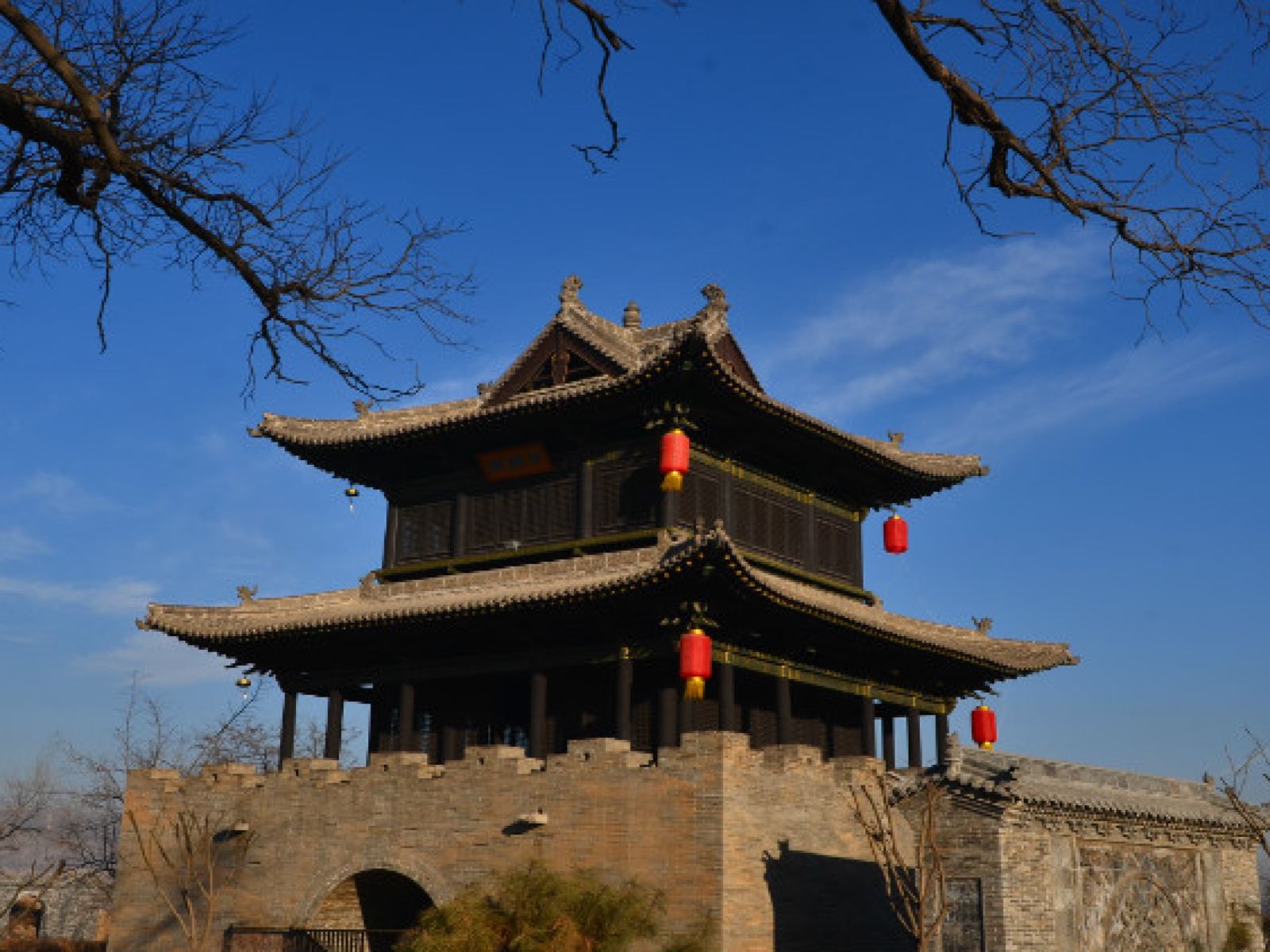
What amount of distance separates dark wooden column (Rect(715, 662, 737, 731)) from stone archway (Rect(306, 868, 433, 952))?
510 cm

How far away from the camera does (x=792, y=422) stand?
21672mm

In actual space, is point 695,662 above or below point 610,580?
below

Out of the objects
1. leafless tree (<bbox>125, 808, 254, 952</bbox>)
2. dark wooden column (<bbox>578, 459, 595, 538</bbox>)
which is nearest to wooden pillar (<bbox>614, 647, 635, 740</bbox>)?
dark wooden column (<bbox>578, 459, 595, 538</bbox>)

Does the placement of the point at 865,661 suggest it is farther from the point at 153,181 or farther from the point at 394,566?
the point at 153,181

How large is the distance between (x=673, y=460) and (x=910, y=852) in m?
6.61

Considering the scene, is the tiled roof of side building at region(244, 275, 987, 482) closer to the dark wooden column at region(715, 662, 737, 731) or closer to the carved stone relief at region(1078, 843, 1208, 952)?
the dark wooden column at region(715, 662, 737, 731)

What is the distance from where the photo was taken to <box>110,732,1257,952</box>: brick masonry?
16406 millimetres

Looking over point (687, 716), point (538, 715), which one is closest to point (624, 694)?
point (687, 716)

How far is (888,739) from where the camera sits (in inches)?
960

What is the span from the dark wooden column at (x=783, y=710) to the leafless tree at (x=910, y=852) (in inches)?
69.3

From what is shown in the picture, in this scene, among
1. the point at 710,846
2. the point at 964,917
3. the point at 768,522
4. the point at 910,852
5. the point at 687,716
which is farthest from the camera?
the point at 768,522

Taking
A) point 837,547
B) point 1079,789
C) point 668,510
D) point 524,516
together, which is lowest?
point 1079,789

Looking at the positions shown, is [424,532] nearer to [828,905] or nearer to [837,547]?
[837,547]

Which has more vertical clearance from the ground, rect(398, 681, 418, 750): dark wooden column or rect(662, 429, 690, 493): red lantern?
rect(662, 429, 690, 493): red lantern
